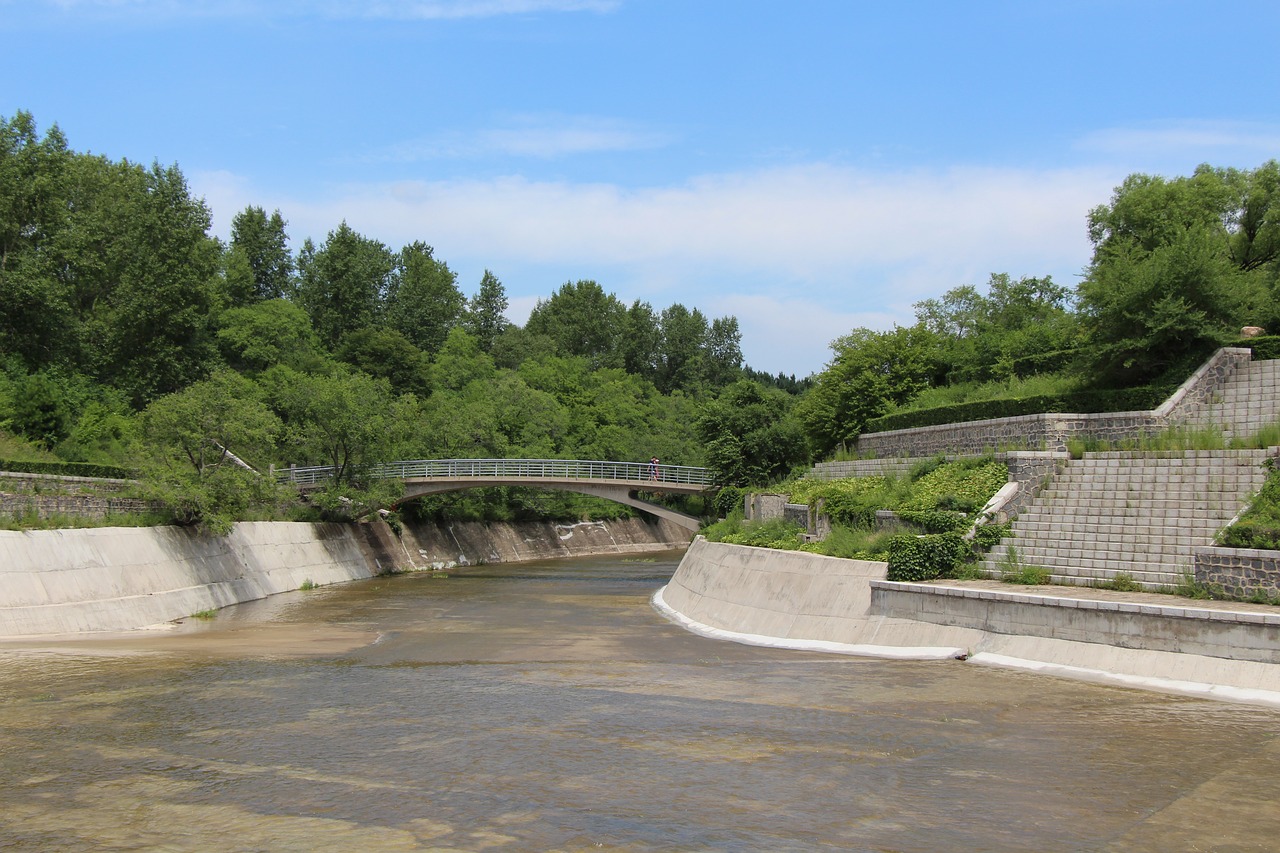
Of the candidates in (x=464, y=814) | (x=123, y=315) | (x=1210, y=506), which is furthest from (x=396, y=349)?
(x=464, y=814)

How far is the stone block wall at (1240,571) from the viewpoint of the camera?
729 inches

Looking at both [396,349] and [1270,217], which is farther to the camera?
[396,349]

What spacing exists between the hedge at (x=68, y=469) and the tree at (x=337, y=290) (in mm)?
58623

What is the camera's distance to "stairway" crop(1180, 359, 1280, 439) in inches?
1076

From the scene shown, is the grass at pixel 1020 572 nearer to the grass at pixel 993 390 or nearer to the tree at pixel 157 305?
the grass at pixel 993 390

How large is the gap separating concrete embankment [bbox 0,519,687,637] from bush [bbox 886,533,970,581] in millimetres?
20855

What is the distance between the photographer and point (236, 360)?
80188mm

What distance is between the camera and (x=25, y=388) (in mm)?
47500

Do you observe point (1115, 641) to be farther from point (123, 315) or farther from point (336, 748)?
point (123, 315)

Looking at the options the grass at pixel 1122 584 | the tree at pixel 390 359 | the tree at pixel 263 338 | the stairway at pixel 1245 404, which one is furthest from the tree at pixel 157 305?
the grass at pixel 1122 584

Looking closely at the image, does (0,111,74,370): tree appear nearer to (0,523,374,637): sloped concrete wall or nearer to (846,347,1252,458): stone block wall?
(0,523,374,637): sloped concrete wall

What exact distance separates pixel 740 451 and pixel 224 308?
5201 cm

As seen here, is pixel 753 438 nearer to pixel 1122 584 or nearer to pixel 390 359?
pixel 1122 584

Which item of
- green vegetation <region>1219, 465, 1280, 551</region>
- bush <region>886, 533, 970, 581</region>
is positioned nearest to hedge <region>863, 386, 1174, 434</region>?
green vegetation <region>1219, 465, 1280, 551</region>
